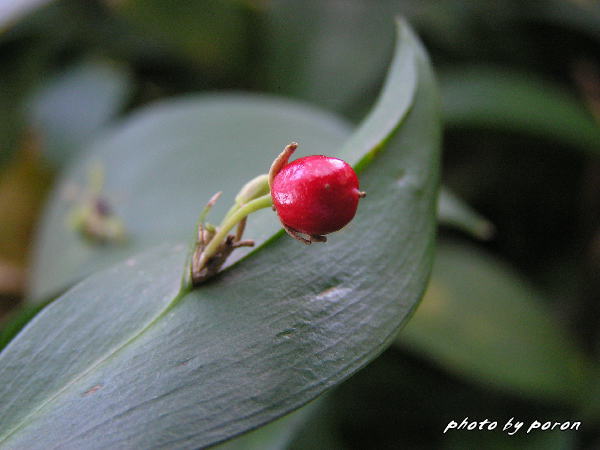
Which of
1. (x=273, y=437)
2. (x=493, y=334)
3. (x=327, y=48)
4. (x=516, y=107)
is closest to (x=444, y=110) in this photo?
(x=516, y=107)

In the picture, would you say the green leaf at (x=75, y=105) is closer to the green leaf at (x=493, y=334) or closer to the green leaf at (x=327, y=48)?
the green leaf at (x=327, y=48)

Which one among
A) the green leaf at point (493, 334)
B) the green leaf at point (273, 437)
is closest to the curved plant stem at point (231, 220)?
the green leaf at point (273, 437)

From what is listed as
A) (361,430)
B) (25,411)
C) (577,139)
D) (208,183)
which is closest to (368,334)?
(25,411)

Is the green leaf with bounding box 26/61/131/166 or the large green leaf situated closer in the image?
the large green leaf

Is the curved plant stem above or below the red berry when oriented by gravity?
below

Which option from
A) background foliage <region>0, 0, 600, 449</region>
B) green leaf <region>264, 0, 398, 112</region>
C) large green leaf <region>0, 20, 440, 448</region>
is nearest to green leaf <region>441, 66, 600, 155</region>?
background foliage <region>0, 0, 600, 449</region>

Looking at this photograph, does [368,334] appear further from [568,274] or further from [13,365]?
[568,274]

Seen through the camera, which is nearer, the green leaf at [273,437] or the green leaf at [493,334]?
the green leaf at [273,437]

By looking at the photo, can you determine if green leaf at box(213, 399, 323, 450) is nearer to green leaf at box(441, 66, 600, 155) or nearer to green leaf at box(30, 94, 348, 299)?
green leaf at box(30, 94, 348, 299)
